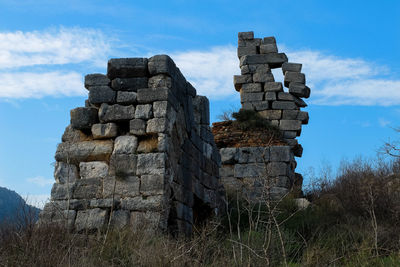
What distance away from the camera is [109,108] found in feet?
23.9

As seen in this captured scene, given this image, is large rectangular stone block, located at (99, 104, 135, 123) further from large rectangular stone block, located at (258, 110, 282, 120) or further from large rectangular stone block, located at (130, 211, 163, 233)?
large rectangular stone block, located at (258, 110, 282, 120)

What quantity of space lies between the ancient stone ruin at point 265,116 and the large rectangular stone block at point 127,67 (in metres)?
6.25

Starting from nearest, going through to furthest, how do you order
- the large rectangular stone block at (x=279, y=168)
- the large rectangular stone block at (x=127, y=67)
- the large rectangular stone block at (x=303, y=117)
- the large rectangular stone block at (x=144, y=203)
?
the large rectangular stone block at (x=144, y=203), the large rectangular stone block at (x=127, y=67), the large rectangular stone block at (x=279, y=168), the large rectangular stone block at (x=303, y=117)

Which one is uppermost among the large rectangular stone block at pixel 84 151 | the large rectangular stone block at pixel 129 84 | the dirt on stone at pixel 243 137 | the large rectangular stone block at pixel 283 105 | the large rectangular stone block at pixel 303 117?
the large rectangular stone block at pixel 283 105

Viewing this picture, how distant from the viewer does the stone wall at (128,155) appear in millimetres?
6695

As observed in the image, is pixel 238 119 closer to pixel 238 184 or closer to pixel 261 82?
pixel 261 82

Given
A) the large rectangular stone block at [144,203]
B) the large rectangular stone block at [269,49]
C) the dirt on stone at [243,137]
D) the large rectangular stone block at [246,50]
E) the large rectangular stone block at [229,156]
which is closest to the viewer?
the large rectangular stone block at [144,203]

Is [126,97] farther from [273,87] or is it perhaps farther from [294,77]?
[294,77]

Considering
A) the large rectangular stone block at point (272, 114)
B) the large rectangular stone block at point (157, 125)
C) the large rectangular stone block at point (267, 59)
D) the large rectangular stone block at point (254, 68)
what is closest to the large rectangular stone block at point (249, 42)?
the large rectangular stone block at point (267, 59)

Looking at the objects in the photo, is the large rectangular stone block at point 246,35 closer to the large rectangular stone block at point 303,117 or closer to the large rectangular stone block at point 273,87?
the large rectangular stone block at point 273,87

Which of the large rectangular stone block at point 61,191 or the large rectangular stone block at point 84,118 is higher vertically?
the large rectangular stone block at point 84,118

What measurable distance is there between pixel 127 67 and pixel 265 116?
8.44 m

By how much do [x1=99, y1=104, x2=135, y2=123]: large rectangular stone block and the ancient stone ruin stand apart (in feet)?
20.7

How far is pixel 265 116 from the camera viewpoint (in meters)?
15.3
